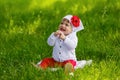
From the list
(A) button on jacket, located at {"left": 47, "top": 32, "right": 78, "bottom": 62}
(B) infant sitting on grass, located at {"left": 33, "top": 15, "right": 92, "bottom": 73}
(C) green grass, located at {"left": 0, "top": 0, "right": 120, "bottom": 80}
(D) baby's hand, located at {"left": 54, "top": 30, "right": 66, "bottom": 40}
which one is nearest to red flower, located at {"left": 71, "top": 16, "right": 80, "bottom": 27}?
(B) infant sitting on grass, located at {"left": 33, "top": 15, "right": 92, "bottom": 73}

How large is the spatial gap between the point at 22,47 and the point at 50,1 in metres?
3.31

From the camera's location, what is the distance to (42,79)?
636cm

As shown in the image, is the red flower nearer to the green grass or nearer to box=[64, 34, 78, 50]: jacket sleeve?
box=[64, 34, 78, 50]: jacket sleeve

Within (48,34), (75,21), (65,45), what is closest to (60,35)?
(65,45)

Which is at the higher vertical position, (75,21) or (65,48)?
(75,21)

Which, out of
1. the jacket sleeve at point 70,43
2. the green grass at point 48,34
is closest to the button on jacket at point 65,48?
the jacket sleeve at point 70,43

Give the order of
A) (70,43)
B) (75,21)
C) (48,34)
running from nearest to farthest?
(70,43) → (75,21) → (48,34)

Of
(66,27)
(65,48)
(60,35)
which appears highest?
(66,27)

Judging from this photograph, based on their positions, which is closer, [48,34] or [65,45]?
[65,45]

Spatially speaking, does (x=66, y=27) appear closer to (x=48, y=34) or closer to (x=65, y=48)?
(x=65, y=48)

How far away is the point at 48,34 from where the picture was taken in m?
8.90

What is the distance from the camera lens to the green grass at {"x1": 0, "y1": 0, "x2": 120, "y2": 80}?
6668mm

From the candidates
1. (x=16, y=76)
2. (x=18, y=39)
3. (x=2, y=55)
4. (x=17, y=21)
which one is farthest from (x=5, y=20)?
(x=16, y=76)

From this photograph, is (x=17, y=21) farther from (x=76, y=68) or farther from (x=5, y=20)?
(x=76, y=68)
